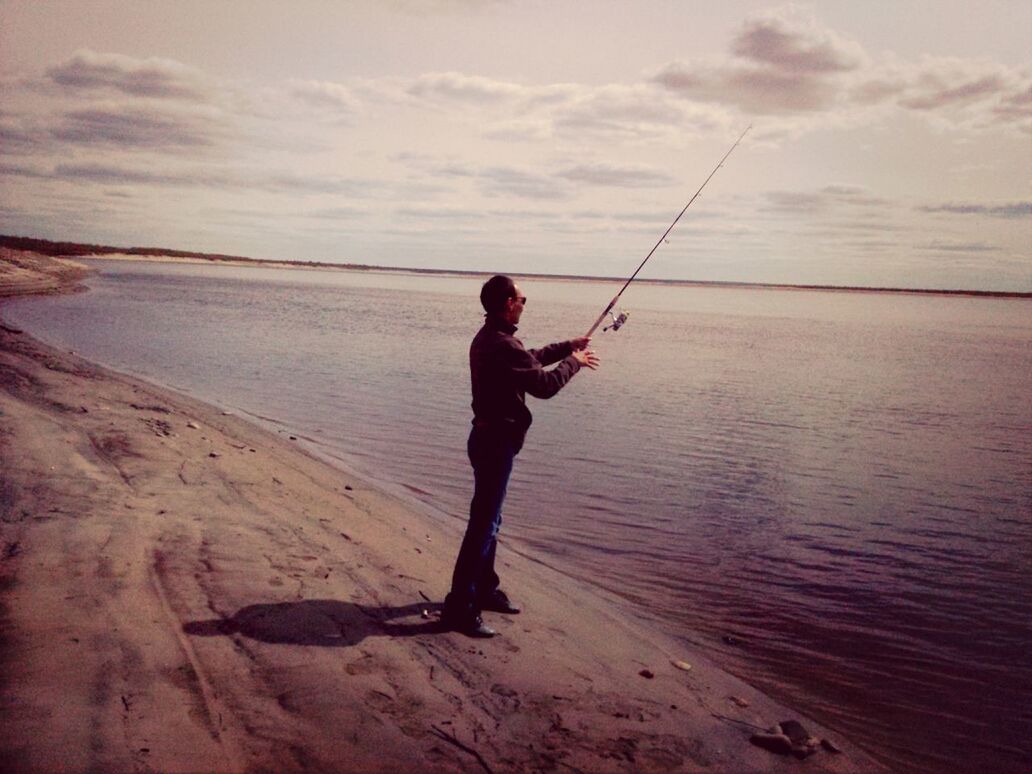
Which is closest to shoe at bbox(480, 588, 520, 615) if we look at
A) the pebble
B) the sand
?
the sand

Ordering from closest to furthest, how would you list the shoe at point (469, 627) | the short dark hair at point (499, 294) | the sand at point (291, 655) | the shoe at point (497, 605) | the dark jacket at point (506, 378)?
the sand at point (291, 655) → the dark jacket at point (506, 378) → the short dark hair at point (499, 294) → the shoe at point (469, 627) → the shoe at point (497, 605)

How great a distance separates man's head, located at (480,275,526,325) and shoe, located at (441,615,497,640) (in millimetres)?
1944

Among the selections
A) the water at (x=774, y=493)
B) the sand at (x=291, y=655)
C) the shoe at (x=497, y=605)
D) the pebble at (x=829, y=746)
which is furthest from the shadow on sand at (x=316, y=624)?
the pebble at (x=829, y=746)

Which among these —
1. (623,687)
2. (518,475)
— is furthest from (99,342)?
(623,687)

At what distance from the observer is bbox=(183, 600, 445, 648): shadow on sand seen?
430cm

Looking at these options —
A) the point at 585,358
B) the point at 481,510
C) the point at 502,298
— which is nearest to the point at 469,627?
the point at 481,510

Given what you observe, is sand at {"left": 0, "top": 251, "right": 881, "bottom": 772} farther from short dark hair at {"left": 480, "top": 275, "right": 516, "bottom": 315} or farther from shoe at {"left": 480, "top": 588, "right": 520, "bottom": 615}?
short dark hair at {"left": 480, "top": 275, "right": 516, "bottom": 315}

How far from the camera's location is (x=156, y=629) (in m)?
4.15

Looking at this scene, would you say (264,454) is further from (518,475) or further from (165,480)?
(518,475)

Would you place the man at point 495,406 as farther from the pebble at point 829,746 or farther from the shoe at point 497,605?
the pebble at point 829,746

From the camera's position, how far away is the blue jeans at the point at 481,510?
475cm

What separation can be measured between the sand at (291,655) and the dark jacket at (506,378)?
56.0 inches

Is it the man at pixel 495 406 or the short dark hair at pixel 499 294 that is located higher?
the short dark hair at pixel 499 294

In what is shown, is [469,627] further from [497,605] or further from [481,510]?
[481,510]
